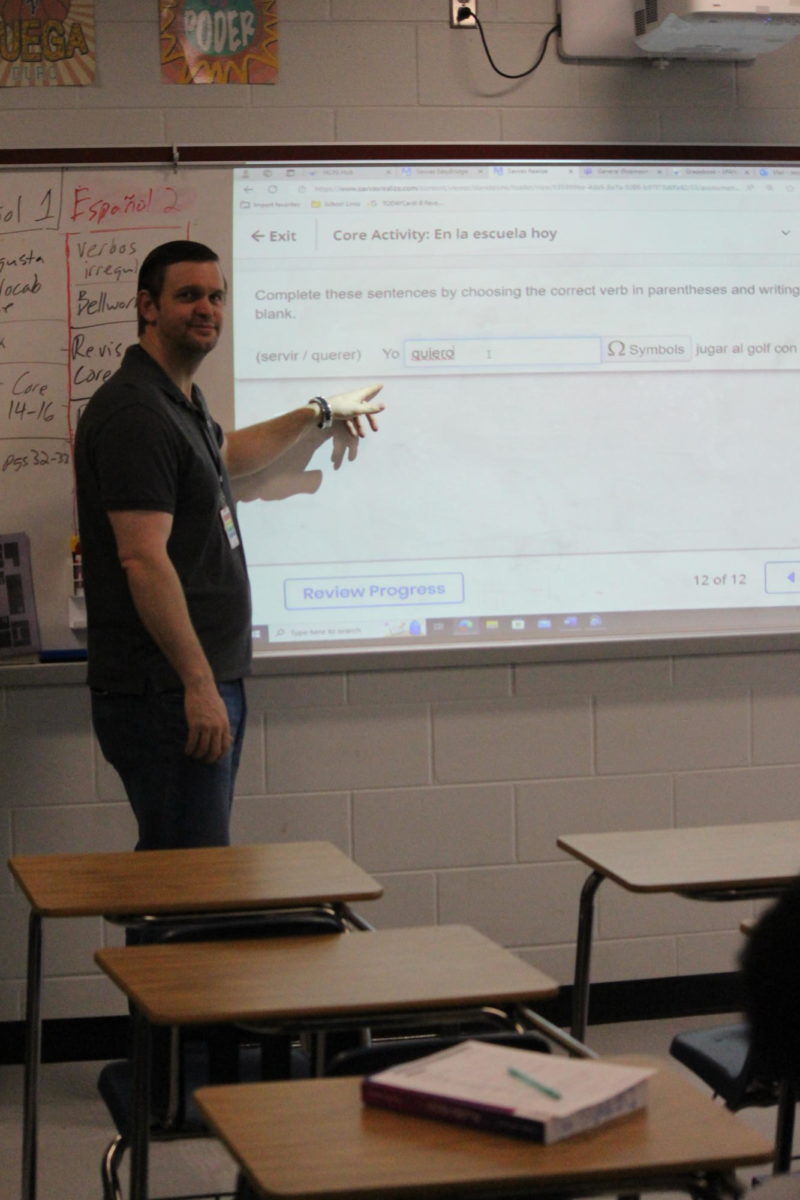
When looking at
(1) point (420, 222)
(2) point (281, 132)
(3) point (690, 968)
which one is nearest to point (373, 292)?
(1) point (420, 222)

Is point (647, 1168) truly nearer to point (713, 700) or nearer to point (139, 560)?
point (139, 560)

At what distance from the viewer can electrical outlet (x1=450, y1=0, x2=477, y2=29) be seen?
12.0ft

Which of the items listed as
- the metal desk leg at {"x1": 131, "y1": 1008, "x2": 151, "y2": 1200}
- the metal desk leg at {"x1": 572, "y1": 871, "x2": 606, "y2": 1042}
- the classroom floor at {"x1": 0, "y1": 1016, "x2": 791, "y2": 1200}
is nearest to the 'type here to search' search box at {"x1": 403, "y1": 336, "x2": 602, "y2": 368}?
the metal desk leg at {"x1": 572, "y1": 871, "x2": 606, "y2": 1042}

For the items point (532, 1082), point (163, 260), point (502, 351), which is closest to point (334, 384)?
point (502, 351)

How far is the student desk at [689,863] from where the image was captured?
2305mm

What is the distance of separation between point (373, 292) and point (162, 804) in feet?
4.51

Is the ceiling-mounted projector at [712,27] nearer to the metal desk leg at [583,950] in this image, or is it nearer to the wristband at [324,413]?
the wristband at [324,413]

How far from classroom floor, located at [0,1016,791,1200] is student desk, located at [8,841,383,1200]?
474 mm

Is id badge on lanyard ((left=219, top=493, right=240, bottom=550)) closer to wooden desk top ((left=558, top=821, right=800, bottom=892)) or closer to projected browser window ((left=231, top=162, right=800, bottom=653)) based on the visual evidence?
projected browser window ((left=231, top=162, right=800, bottom=653))

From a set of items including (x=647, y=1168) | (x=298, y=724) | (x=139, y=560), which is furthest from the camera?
(x=298, y=724)

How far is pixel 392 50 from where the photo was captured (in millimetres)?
3637

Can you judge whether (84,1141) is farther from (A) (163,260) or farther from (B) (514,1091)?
(B) (514,1091)

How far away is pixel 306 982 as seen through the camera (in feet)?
6.04

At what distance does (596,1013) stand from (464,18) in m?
2.45
